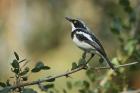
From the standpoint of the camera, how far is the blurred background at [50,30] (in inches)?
340

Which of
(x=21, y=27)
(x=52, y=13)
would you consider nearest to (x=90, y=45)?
(x=52, y=13)

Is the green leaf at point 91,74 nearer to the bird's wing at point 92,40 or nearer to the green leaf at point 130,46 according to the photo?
the green leaf at point 130,46

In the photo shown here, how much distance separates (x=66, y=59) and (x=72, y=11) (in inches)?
102

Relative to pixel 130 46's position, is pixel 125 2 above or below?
above

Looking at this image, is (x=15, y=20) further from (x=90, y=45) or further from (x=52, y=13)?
(x=90, y=45)

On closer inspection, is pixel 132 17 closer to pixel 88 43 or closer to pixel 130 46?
pixel 130 46

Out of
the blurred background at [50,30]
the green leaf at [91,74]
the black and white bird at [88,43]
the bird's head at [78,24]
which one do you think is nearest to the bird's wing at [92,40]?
the black and white bird at [88,43]

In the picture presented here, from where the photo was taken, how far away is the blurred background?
8.65 metres

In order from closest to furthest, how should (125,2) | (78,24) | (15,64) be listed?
(15,64)
(78,24)
(125,2)

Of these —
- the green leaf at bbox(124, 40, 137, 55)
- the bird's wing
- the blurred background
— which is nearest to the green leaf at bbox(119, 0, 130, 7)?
the green leaf at bbox(124, 40, 137, 55)

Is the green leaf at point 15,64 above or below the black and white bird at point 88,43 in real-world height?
below

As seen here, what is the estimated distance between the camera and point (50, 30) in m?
10.8

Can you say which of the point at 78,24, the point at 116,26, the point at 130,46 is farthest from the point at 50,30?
the point at 78,24

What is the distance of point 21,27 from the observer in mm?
10594
